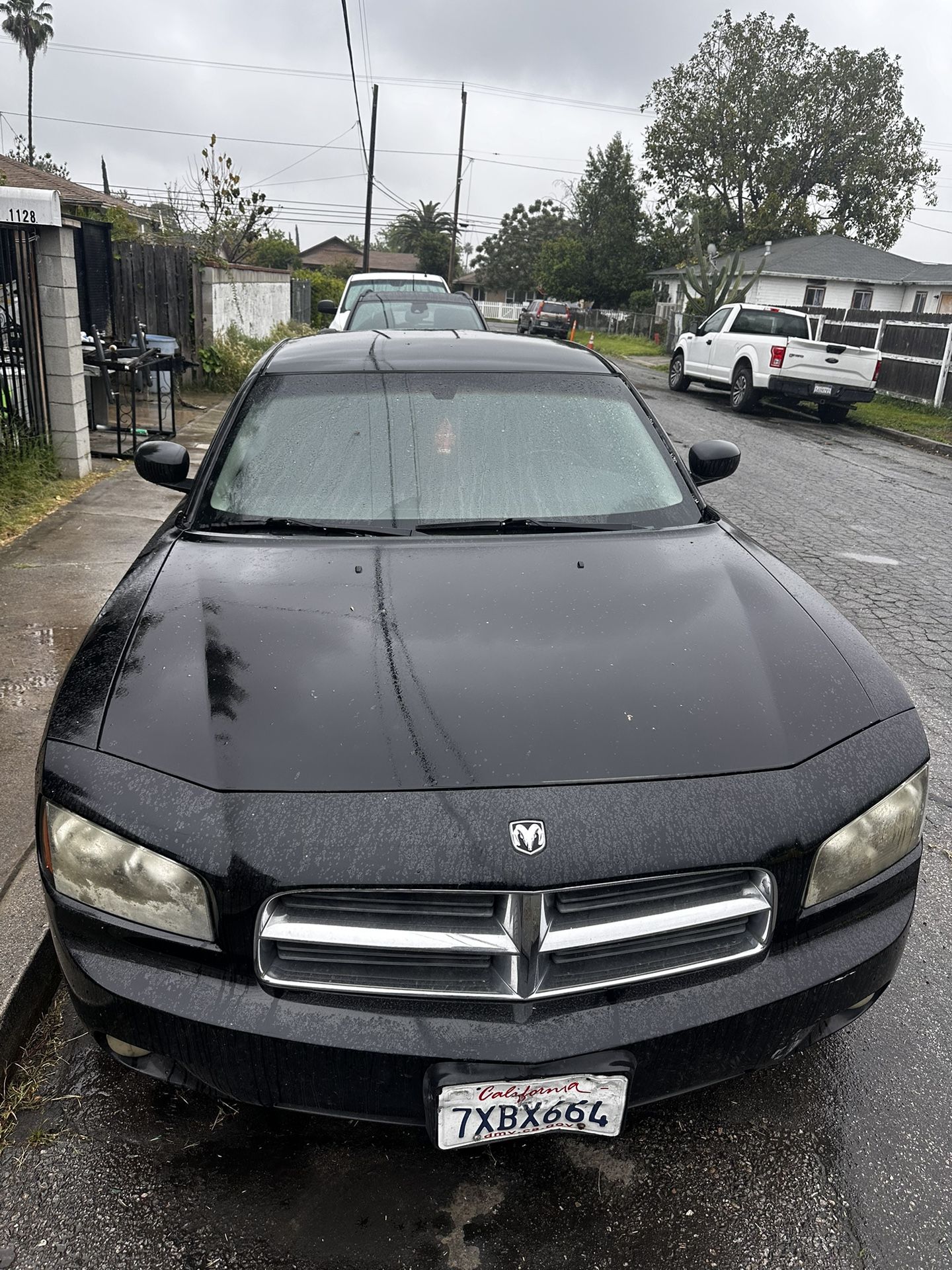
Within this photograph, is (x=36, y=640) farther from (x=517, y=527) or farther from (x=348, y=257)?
(x=348, y=257)

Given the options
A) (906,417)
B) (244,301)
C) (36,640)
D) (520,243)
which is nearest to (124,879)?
(36,640)

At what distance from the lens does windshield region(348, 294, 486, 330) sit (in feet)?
34.4

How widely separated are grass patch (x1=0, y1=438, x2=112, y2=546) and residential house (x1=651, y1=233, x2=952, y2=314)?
34.0 meters

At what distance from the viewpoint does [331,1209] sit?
1977mm

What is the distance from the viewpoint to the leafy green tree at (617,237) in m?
57.8

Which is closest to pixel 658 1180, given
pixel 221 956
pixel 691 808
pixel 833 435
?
pixel 691 808

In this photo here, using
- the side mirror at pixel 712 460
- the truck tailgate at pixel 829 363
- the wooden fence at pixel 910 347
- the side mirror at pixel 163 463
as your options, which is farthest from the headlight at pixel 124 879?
the wooden fence at pixel 910 347

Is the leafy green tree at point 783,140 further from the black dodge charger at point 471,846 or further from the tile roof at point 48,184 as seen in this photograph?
the black dodge charger at point 471,846

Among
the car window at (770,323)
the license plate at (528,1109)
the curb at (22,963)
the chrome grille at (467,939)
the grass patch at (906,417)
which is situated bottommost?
the grass patch at (906,417)

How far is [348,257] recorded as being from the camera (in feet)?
320

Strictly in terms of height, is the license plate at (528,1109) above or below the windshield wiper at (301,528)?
below

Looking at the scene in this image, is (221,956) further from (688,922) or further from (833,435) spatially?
(833,435)

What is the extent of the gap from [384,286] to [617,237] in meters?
49.9

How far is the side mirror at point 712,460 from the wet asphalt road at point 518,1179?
6.57ft
